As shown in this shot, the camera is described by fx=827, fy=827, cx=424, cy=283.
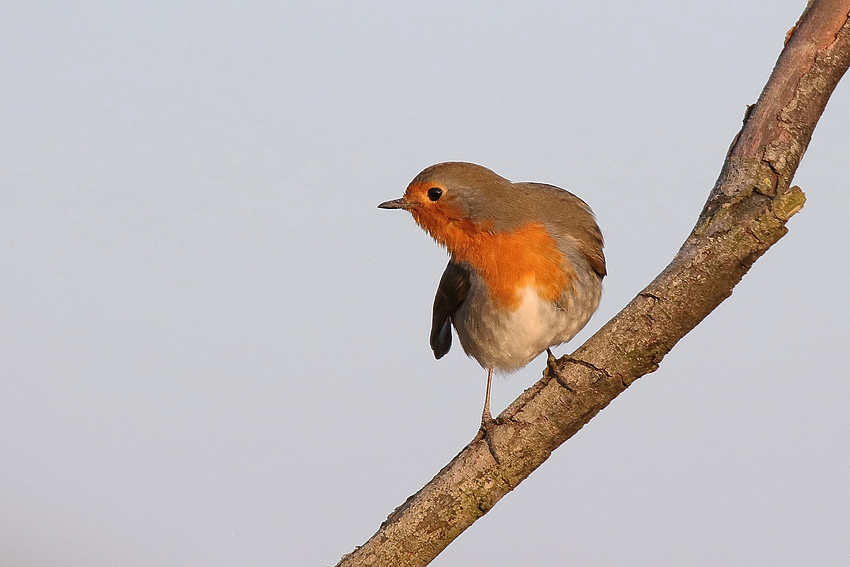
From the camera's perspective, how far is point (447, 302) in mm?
4410

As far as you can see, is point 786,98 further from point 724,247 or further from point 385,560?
point 385,560

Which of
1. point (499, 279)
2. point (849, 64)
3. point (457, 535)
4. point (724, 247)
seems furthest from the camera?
point (499, 279)

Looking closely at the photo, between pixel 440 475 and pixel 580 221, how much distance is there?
1.67 meters

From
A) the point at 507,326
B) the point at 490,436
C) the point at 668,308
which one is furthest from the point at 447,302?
the point at 668,308

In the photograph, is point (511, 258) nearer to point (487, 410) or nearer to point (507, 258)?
point (507, 258)

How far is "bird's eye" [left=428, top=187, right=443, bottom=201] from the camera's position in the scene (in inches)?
162

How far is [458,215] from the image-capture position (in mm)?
4086

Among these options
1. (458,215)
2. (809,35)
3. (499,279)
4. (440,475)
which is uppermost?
(458,215)

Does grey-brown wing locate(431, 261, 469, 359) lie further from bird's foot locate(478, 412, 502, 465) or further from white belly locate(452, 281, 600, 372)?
bird's foot locate(478, 412, 502, 465)

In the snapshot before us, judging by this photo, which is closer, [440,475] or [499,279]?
[440,475]

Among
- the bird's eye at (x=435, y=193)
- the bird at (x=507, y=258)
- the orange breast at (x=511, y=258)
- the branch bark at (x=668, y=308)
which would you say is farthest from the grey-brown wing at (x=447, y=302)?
the branch bark at (x=668, y=308)

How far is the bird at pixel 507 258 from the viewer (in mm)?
3949

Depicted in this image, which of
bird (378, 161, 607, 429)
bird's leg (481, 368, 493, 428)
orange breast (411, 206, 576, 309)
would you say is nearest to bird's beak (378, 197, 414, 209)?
bird (378, 161, 607, 429)

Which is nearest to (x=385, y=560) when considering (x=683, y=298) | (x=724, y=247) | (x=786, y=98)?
(x=683, y=298)
